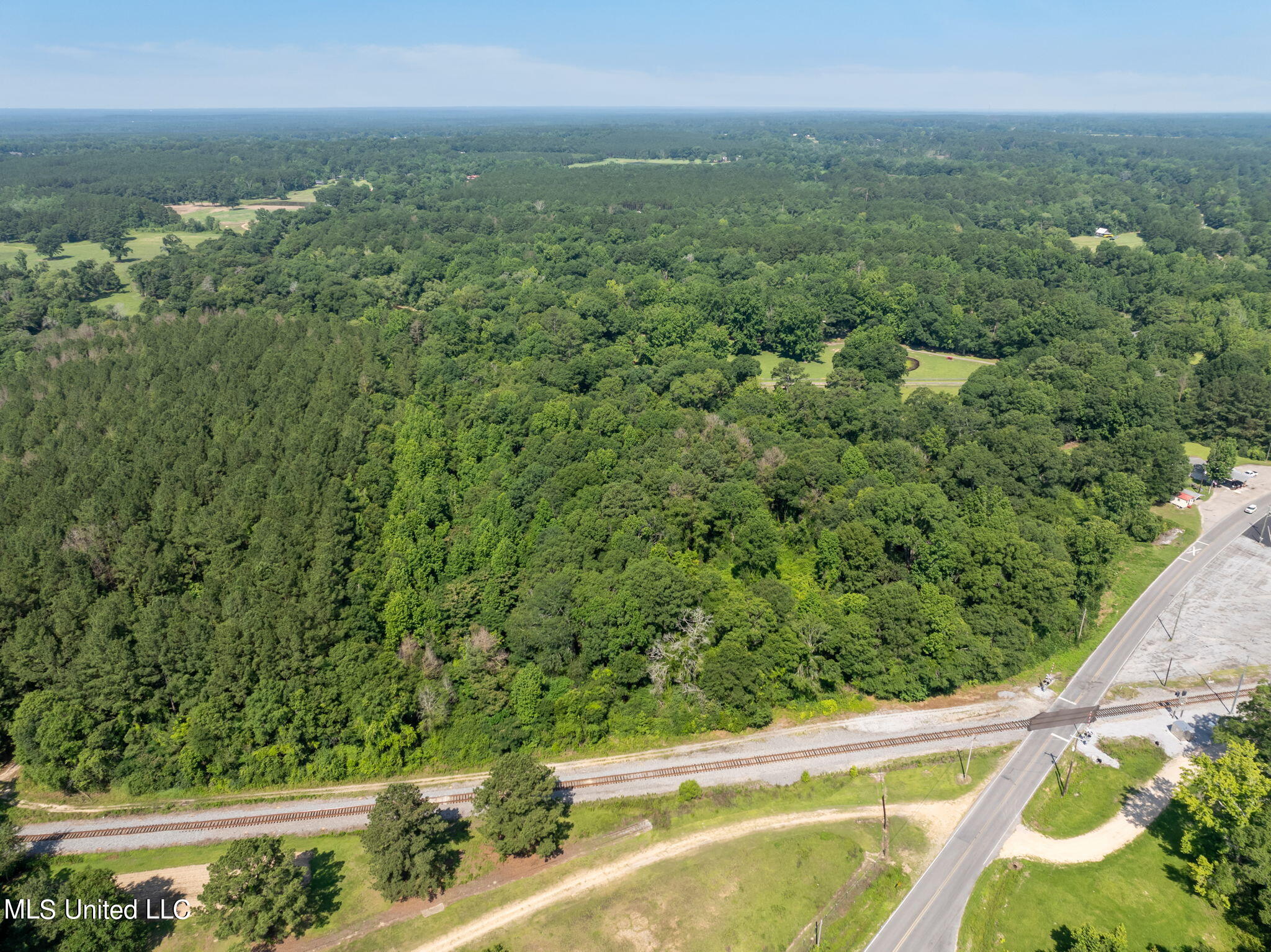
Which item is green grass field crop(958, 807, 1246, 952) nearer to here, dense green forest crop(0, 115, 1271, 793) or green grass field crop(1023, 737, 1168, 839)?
green grass field crop(1023, 737, 1168, 839)

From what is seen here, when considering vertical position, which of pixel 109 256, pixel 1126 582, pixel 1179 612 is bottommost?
pixel 1179 612

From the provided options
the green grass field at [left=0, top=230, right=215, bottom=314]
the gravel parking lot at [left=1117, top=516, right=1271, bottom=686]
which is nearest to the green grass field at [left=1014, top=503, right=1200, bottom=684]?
the gravel parking lot at [left=1117, top=516, right=1271, bottom=686]

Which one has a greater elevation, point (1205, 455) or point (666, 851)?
point (1205, 455)

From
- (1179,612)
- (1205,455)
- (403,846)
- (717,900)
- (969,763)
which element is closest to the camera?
(403,846)

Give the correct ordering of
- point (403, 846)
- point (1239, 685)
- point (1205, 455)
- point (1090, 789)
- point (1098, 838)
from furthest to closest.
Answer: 1. point (1205, 455)
2. point (1239, 685)
3. point (1090, 789)
4. point (1098, 838)
5. point (403, 846)

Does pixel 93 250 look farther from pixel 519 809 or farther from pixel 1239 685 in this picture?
pixel 1239 685

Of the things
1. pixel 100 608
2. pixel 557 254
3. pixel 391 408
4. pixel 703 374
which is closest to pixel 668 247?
pixel 557 254

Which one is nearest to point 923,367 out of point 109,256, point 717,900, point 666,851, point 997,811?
point 997,811
